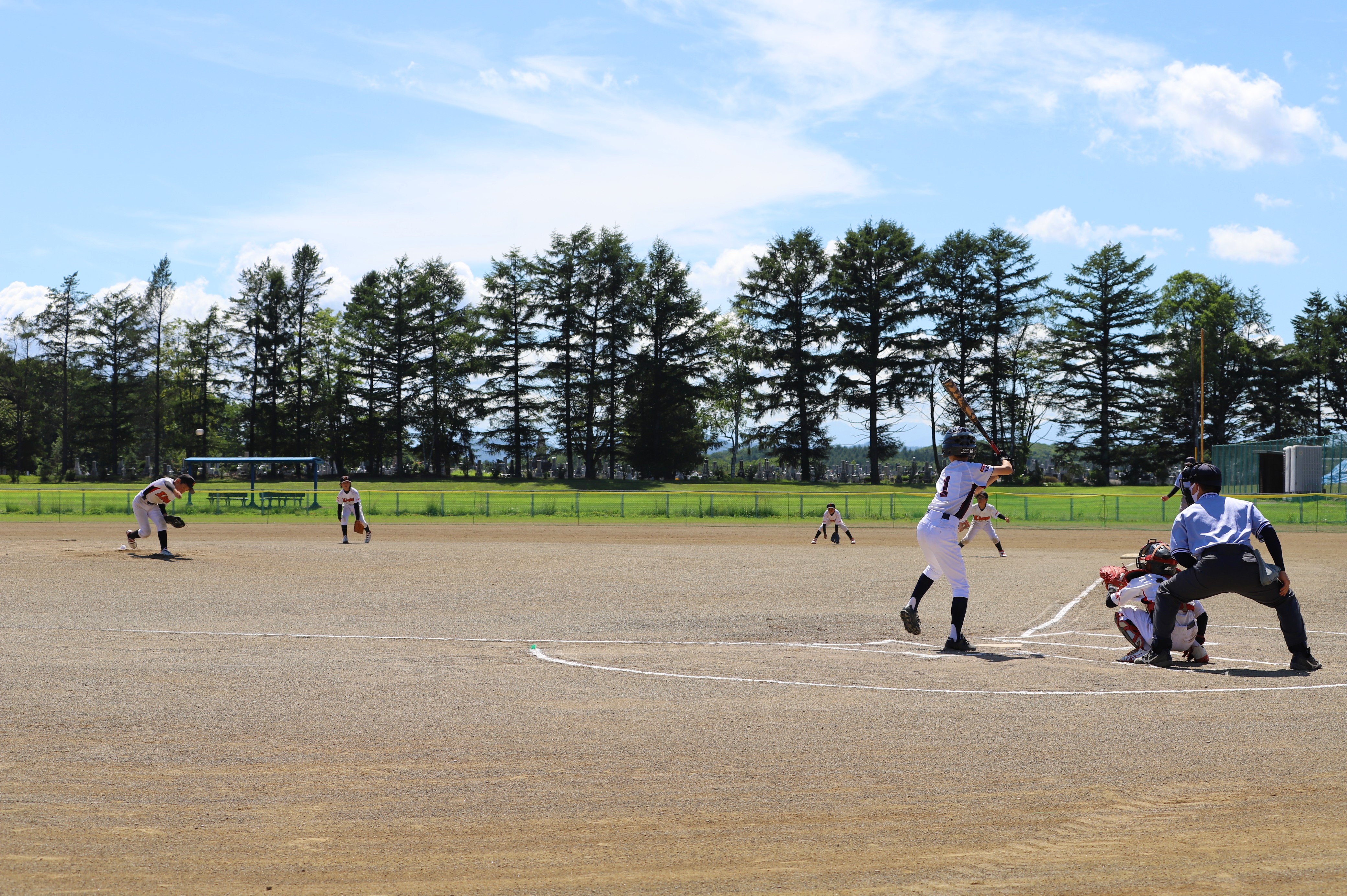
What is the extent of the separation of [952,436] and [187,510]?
3660cm

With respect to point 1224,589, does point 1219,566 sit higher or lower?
higher

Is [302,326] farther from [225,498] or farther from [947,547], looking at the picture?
[947,547]

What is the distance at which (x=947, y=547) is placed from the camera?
1020 centimetres

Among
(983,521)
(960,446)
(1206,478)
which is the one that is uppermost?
(960,446)

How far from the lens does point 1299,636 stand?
8.95 metres

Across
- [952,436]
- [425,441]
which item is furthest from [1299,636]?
[425,441]

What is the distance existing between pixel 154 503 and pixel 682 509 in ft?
85.8

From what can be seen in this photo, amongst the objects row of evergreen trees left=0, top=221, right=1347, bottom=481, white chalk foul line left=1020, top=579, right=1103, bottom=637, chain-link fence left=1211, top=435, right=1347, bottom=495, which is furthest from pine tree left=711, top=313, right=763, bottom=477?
white chalk foul line left=1020, top=579, right=1103, bottom=637

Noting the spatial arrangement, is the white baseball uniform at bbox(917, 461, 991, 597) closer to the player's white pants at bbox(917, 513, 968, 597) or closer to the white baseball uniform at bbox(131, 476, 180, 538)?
the player's white pants at bbox(917, 513, 968, 597)

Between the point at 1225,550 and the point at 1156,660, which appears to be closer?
the point at 1225,550

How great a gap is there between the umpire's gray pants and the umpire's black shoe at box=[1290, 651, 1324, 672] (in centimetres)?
4

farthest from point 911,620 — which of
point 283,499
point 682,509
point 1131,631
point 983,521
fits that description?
point 283,499

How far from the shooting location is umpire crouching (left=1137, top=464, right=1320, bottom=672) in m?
8.62

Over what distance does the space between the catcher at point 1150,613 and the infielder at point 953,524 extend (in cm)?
133
